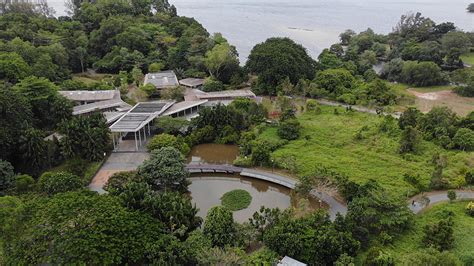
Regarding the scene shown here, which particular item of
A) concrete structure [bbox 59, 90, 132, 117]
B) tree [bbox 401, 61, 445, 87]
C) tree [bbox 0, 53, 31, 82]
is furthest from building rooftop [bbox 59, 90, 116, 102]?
tree [bbox 401, 61, 445, 87]

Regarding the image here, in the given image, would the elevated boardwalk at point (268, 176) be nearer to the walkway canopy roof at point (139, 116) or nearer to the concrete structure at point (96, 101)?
the walkway canopy roof at point (139, 116)

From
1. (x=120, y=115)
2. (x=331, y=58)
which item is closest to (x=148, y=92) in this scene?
(x=120, y=115)

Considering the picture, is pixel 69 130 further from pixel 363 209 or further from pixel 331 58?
pixel 331 58

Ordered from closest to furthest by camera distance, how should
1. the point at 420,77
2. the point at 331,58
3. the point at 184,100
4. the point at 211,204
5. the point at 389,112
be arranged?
1. the point at 211,204
2. the point at 389,112
3. the point at 184,100
4. the point at 420,77
5. the point at 331,58

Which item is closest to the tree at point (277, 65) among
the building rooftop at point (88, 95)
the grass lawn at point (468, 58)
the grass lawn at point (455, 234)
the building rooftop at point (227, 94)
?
the building rooftop at point (227, 94)

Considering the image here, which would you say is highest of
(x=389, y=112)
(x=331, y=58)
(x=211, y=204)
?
(x=331, y=58)

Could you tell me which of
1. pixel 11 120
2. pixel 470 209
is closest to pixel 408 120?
pixel 470 209
